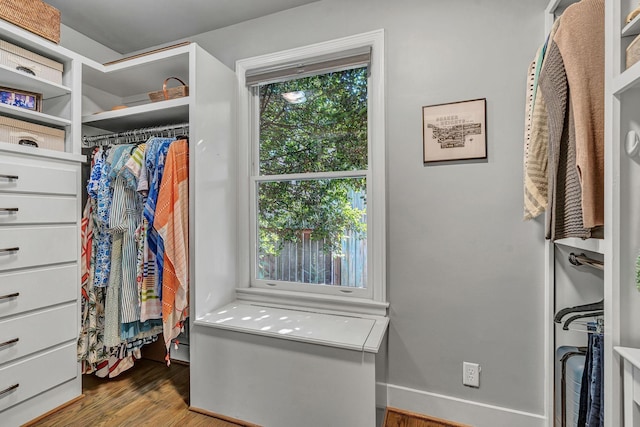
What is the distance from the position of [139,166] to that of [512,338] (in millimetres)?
2390

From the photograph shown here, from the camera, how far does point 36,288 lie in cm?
173

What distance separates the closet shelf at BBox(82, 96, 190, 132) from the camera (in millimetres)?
1993

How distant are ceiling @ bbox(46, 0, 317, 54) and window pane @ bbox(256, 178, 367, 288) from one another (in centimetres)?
120

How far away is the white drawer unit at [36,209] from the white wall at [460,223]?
1.97 metres

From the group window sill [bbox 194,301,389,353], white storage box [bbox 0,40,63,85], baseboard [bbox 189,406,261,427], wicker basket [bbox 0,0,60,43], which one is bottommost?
baseboard [bbox 189,406,261,427]

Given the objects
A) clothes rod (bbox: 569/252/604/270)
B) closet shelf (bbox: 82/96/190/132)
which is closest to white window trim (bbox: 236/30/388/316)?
closet shelf (bbox: 82/96/190/132)

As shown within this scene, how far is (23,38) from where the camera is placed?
1719mm

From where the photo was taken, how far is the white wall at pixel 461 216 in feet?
5.45

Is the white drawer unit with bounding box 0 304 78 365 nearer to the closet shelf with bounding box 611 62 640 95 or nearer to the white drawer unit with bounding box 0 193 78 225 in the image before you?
the white drawer unit with bounding box 0 193 78 225

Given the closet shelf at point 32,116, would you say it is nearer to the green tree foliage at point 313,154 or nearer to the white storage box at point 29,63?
the white storage box at point 29,63

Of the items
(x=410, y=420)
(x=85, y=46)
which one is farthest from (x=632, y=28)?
(x=85, y=46)

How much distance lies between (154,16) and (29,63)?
834 mm

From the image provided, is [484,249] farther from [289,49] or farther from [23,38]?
[23,38]

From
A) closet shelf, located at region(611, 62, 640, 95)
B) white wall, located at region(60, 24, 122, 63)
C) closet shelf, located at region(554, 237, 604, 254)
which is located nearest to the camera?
closet shelf, located at region(611, 62, 640, 95)
